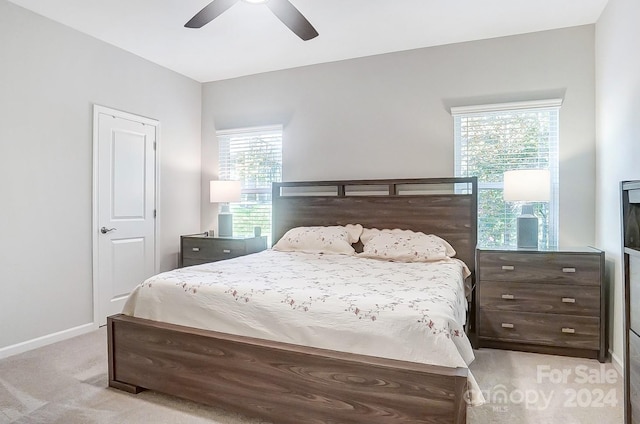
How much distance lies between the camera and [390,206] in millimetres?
3807

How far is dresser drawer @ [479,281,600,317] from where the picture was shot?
287cm

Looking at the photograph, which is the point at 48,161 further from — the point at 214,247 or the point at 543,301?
the point at 543,301

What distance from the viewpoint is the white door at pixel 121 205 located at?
3633mm

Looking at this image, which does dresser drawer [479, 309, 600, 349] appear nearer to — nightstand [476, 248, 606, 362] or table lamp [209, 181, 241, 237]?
nightstand [476, 248, 606, 362]

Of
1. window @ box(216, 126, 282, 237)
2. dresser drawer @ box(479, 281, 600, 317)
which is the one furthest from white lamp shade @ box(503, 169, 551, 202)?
window @ box(216, 126, 282, 237)

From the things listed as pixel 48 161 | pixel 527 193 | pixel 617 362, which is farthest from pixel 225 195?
pixel 617 362

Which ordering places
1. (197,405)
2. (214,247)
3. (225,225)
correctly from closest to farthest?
1. (197,405)
2. (214,247)
3. (225,225)

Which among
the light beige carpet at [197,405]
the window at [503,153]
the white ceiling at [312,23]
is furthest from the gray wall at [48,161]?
the window at [503,153]

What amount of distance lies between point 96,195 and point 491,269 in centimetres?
362

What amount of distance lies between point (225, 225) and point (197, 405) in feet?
8.19

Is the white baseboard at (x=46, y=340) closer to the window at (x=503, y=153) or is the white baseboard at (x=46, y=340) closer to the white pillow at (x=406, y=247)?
the white pillow at (x=406, y=247)

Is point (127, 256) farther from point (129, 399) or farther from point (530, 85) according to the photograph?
point (530, 85)

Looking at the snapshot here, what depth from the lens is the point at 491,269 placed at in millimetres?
3086

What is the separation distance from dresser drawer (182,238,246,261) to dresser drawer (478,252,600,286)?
2442mm
